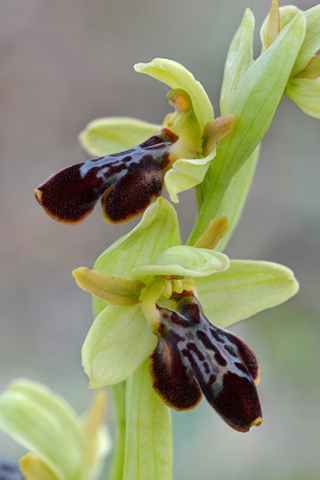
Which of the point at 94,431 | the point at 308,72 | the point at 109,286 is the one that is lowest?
Answer: the point at 94,431

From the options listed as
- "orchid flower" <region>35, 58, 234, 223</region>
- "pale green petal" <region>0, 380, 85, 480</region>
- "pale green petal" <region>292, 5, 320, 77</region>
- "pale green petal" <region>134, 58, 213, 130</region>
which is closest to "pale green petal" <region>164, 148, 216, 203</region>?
"orchid flower" <region>35, 58, 234, 223</region>

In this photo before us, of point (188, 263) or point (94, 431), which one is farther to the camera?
point (94, 431)

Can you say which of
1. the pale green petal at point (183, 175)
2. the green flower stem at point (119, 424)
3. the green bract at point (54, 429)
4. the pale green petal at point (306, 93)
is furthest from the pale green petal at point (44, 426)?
the pale green petal at point (306, 93)

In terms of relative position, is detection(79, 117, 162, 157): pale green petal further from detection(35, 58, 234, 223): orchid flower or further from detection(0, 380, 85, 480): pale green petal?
detection(0, 380, 85, 480): pale green petal

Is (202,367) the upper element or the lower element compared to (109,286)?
lower

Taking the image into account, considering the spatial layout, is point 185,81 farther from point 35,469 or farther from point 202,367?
point 35,469

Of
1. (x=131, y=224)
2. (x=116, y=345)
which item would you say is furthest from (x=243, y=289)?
(x=131, y=224)

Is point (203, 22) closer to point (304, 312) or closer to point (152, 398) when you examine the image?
point (304, 312)
